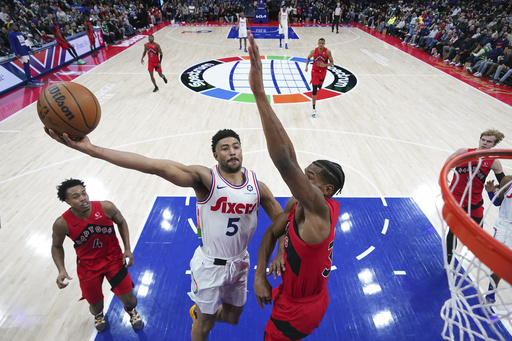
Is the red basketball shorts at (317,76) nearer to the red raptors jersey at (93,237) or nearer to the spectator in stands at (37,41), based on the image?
the red raptors jersey at (93,237)

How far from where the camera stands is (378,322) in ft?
11.0

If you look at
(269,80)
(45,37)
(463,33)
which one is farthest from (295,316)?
(463,33)

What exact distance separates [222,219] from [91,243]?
1.34 metres

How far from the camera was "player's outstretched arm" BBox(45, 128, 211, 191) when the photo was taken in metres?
1.71

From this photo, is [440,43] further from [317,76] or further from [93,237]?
[93,237]

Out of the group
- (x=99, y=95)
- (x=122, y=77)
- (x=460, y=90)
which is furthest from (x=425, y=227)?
(x=122, y=77)

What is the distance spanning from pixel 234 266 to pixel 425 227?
3.38 metres

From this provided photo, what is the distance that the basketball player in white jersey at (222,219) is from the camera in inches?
93.8

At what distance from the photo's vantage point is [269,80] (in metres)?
10.8

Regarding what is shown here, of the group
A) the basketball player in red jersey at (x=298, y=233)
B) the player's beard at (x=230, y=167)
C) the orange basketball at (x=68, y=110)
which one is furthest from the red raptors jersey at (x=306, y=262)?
the orange basketball at (x=68, y=110)

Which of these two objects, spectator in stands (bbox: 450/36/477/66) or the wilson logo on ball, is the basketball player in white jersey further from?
spectator in stands (bbox: 450/36/477/66)

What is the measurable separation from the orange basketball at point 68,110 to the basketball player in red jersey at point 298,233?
1.26 meters

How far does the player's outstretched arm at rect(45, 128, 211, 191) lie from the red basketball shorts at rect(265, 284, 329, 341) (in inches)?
41.2

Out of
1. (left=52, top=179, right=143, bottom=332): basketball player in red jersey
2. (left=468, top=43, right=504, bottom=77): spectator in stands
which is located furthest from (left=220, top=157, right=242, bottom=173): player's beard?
(left=468, top=43, right=504, bottom=77): spectator in stands
